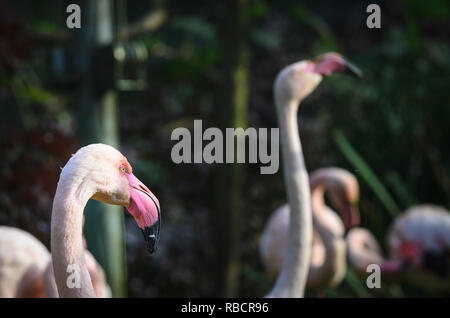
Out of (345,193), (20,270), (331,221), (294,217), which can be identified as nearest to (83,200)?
(294,217)

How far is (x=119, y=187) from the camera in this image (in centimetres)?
122

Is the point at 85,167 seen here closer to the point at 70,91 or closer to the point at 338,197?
the point at 338,197

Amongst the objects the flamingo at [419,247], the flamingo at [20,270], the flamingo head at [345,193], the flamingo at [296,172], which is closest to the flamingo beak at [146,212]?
the flamingo at [296,172]

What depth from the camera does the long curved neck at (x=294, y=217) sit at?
66.2 inches

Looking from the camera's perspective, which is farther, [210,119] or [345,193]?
[210,119]

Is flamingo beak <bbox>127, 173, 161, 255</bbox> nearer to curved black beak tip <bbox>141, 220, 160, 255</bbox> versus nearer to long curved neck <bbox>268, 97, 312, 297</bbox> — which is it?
curved black beak tip <bbox>141, 220, 160, 255</bbox>

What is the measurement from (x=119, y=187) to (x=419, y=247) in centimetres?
244

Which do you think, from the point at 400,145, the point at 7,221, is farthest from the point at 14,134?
the point at 400,145

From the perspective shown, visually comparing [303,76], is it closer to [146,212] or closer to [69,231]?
[146,212]

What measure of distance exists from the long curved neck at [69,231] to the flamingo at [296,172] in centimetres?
61

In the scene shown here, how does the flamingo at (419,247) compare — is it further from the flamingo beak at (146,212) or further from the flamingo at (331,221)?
the flamingo beak at (146,212)

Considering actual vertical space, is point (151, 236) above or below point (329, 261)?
above

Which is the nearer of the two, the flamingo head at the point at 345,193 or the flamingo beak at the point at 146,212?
the flamingo beak at the point at 146,212

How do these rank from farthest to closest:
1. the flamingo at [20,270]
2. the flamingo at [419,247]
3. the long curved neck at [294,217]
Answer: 1. the flamingo at [419,247]
2. the flamingo at [20,270]
3. the long curved neck at [294,217]
